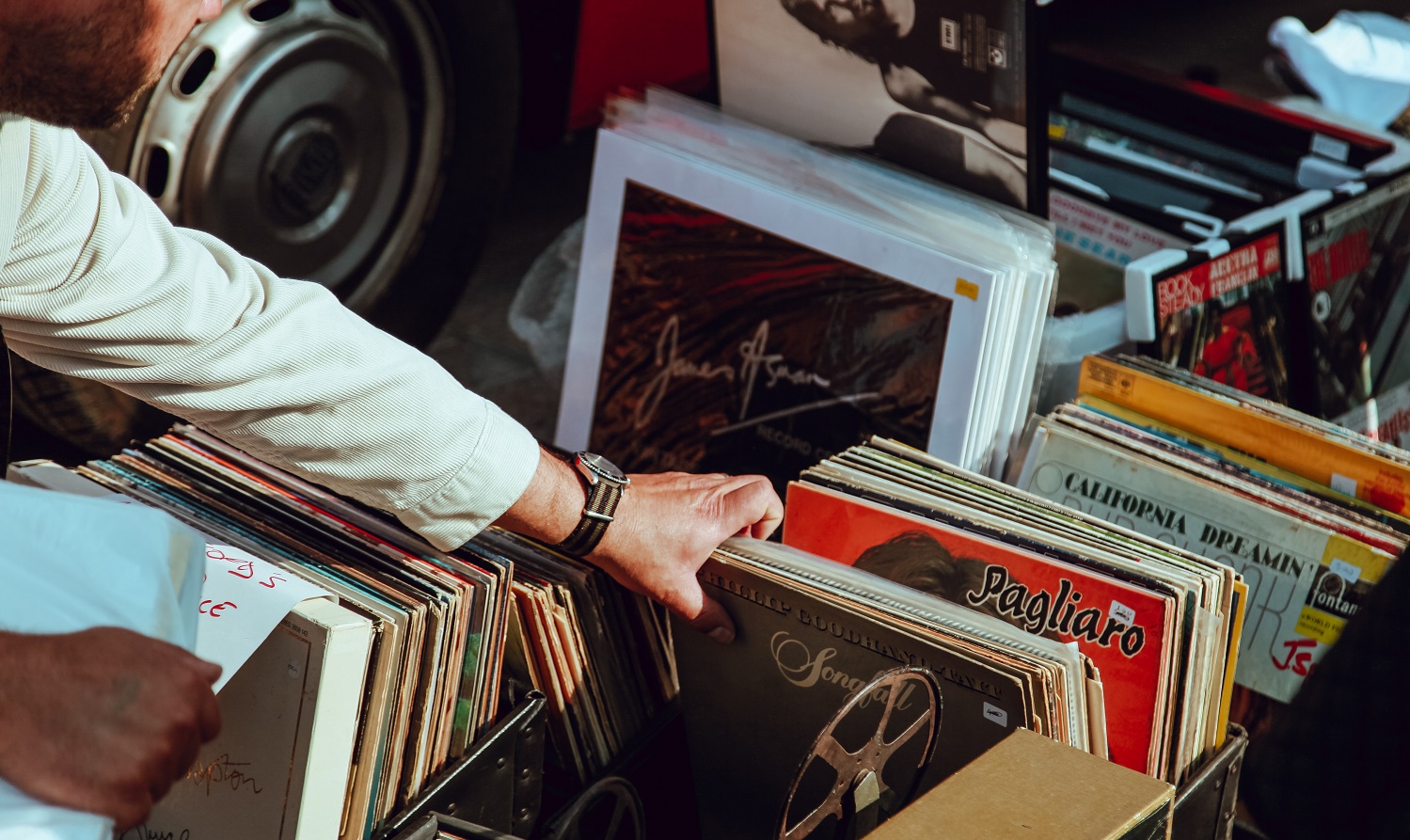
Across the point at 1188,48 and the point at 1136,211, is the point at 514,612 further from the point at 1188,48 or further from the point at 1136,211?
the point at 1188,48

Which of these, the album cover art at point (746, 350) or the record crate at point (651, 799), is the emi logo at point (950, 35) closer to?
the album cover art at point (746, 350)

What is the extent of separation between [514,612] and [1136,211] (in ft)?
5.49

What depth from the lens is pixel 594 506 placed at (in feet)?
4.63

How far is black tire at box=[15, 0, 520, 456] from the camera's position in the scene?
2529 millimetres

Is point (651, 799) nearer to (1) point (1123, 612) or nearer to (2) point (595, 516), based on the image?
(2) point (595, 516)

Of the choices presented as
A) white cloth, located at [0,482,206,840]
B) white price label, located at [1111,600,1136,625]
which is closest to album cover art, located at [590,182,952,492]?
white price label, located at [1111,600,1136,625]

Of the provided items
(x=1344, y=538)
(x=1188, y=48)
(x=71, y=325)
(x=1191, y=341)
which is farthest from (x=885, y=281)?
(x=1188, y=48)

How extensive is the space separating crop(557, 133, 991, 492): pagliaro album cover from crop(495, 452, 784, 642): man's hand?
558mm

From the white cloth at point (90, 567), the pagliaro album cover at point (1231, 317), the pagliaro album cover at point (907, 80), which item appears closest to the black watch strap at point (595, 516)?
the white cloth at point (90, 567)

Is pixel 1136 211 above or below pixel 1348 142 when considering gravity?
below

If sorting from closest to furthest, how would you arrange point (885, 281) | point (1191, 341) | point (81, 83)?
point (81, 83)
point (885, 281)
point (1191, 341)

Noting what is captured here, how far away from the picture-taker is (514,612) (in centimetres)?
140

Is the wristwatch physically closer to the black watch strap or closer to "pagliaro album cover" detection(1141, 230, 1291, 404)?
the black watch strap

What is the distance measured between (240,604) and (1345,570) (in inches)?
50.0
